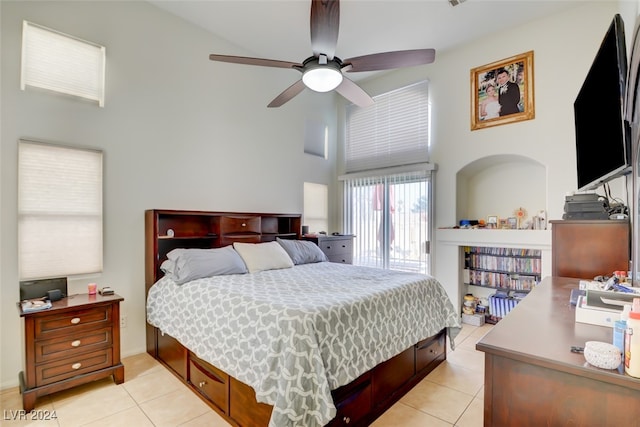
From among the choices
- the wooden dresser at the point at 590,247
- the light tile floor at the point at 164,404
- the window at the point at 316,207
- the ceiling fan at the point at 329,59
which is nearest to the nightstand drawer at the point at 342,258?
the window at the point at 316,207

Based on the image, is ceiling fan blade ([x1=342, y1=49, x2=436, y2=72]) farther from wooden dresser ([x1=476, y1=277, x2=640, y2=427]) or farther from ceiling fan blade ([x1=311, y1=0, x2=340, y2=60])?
wooden dresser ([x1=476, y1=277, x2=640, y2=427])

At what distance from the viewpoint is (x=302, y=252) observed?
12.3 feet

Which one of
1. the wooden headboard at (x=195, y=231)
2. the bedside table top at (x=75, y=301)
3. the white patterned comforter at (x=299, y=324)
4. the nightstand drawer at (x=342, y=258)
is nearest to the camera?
the white patterned comforter at (x=299, y=324)

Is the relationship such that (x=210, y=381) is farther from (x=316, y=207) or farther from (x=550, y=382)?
(x=316, y=207)

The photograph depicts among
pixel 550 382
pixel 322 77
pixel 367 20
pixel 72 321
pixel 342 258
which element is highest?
pixel 367 20

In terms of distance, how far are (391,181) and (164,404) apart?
13.0ft

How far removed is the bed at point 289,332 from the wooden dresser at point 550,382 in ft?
2.75

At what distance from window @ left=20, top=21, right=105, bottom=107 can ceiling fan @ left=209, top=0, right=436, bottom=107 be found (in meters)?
1.34

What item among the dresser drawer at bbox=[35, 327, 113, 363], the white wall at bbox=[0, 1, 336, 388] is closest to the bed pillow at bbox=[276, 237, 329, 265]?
the white wall at bbox=[0, 1, 336, 388]

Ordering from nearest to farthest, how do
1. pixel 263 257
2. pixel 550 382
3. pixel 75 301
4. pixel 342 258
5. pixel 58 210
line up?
pixel 550 382 < pixel 75 301 < pixel 58 210 < pixel 263 257 < pixel 342 258

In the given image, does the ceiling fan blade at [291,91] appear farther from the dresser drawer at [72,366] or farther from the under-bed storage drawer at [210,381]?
the dresser drawer at [72,366]

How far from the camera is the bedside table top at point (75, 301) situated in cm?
216

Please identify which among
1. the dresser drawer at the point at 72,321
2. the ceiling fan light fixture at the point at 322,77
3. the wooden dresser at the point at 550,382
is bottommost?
the dresser drawer at the point at 72,321

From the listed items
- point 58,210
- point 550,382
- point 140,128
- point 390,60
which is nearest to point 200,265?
point 58,210
